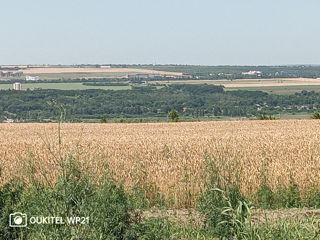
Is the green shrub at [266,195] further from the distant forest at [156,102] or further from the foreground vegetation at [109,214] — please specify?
the distant forest at [156,102]

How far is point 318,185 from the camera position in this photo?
1256 cm

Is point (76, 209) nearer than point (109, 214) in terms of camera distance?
Yes

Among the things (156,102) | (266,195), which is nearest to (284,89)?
(156,102)

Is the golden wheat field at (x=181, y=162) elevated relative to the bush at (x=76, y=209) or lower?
lower

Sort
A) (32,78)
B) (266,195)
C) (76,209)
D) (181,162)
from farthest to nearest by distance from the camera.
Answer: (32,78), (181,162), (266,195), (76,209)

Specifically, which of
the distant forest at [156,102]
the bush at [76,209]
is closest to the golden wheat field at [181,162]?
the bush at [76,209]

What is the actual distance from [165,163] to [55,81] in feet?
580

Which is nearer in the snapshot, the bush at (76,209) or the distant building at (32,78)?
the bush at (76,209)

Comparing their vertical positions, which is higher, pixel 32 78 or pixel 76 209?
pixel 76 209

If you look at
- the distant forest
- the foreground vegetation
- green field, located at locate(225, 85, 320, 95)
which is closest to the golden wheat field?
the foreground vegetation

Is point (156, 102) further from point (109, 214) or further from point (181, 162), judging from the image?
point (109, 214)

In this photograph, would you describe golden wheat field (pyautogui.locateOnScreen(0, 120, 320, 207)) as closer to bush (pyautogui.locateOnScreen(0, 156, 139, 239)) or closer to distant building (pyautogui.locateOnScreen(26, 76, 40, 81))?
bush (pyautogui.locateOnScreen(0, 156, 139, 239))

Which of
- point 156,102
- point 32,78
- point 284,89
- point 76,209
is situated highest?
point 76,209

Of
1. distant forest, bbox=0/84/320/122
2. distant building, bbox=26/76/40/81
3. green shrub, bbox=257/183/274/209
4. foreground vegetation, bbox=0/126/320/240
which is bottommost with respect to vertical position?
distant forest, bbox=0/84/320/122
